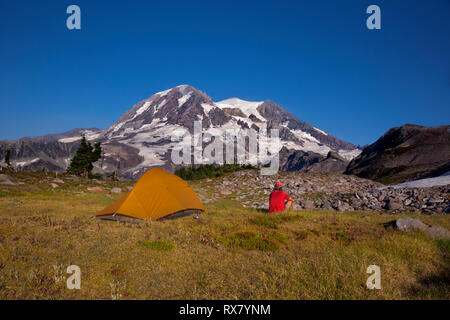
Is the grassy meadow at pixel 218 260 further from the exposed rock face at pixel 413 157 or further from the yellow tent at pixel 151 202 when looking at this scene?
the exposed rock face at pixel 413 157

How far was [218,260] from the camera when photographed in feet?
23.0

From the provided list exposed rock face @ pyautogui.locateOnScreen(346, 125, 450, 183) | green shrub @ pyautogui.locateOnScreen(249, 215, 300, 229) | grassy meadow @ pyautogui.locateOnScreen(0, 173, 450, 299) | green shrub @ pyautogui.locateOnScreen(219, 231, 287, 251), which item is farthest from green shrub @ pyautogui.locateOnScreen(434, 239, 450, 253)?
exposed rock face @ pyautogui.locateOnScreen(346, 125, 450, 183)

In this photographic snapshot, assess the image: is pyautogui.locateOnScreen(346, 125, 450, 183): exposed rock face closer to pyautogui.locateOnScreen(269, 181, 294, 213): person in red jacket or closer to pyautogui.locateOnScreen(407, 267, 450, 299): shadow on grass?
pyautogui.locateOnScreen(269, 181, 294, 213): person in red jacket

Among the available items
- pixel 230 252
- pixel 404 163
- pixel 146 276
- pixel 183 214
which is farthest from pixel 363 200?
pixel 404 163

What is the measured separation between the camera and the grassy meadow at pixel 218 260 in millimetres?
5195

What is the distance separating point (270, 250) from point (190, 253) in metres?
2.58

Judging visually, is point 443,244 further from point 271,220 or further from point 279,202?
point 279,202

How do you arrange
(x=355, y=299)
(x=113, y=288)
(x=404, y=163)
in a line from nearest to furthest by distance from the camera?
(x=355, y=299)
(x=113, y=288)
(x=404, y=163)

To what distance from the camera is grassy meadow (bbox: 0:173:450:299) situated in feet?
17.0

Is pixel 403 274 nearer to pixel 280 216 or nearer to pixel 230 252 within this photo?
pixel 230 252

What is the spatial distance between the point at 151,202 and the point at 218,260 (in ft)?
21.3

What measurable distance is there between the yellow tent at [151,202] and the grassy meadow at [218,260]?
4.50 feet

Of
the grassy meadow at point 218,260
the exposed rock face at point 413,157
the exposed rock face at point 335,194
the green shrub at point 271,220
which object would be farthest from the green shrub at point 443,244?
the exposed rock face at point 413,157

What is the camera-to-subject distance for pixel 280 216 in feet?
38.4
